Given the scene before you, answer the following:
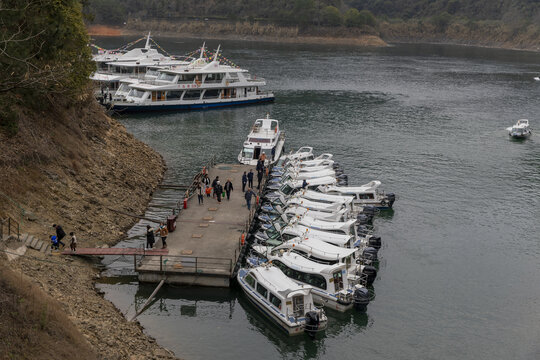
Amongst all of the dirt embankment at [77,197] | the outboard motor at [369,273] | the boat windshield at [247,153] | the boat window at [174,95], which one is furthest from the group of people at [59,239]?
the boat window at [174,95]

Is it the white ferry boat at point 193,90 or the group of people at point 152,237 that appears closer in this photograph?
the group of people at point 152,237

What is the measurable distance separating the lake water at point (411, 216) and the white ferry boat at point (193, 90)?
2.73 metres

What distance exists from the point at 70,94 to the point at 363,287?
27.2 meters

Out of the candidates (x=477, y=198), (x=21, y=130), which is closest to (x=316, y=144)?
(x=477, y=198)

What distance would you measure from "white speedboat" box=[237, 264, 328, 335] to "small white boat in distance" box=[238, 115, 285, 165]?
21.3 m

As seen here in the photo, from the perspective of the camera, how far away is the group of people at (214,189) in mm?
41906

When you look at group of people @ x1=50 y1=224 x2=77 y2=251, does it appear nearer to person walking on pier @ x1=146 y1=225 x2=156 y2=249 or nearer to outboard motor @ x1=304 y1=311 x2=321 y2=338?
person walking on pier @ x1=146 y1=225 x2=156 y2=249

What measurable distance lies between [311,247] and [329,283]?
340cm

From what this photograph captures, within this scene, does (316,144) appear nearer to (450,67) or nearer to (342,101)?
(342,101)

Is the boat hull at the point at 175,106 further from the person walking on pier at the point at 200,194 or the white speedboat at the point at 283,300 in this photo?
the white speedboat at the point at 283,300

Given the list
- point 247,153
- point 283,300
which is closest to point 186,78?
point 247,153

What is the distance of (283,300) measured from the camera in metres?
29.7

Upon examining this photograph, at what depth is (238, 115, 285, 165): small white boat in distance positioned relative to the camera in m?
56.0

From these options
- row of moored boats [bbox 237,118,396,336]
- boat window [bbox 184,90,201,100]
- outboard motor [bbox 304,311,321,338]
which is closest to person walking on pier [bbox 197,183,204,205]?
row of moored boats [bbox 237,118,396,336]
